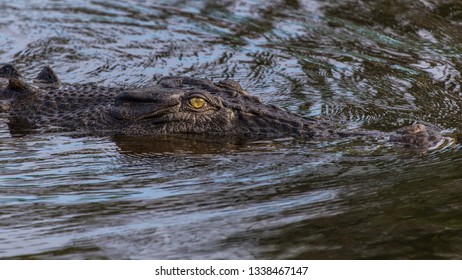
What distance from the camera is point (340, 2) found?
45.6ft

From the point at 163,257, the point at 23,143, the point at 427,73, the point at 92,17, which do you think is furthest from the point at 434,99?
the point at 92,17

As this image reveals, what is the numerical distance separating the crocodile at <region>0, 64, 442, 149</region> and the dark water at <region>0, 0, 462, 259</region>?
270 mm

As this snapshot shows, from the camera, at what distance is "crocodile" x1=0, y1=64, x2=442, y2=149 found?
8.11 m

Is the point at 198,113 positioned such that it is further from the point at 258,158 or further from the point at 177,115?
the point at 258,158

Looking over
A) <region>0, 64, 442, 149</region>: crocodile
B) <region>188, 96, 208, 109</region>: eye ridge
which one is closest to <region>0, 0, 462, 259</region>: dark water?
<region>0, 64, 442, 149</region>: crocodile

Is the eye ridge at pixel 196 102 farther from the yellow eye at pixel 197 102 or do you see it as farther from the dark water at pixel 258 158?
the dark water at pixel 258 158

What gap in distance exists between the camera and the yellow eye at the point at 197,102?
829cm


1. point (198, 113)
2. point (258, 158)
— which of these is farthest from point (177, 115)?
point (258, 158)

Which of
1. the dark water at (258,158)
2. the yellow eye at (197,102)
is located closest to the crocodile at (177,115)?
the yellow eye at (197,102)

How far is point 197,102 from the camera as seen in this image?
830cm

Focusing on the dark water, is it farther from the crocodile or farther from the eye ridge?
the eye ridge
